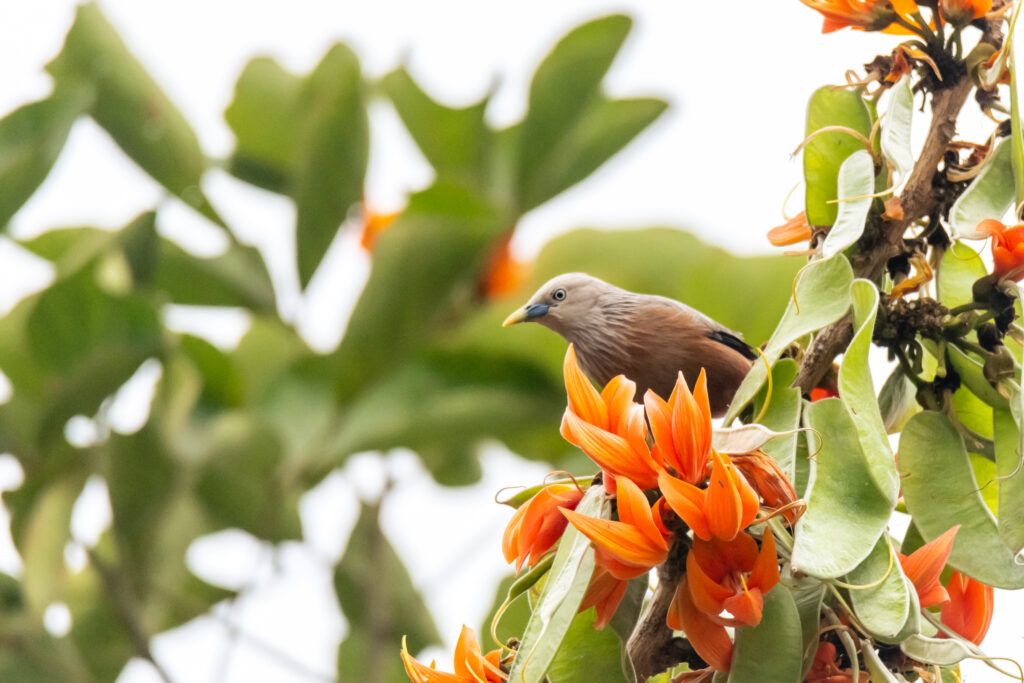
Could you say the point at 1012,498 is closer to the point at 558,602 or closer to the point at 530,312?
the point at 558,602

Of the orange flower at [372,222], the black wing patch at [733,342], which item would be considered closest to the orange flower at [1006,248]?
the black wing patch at [733,342]

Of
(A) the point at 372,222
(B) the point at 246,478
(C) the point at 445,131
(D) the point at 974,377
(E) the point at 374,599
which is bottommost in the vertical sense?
(E) the point at 374,599

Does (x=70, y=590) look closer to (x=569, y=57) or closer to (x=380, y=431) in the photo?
(x=380, y=431)

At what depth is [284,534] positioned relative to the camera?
1.63m

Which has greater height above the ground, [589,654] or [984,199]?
[984,199]

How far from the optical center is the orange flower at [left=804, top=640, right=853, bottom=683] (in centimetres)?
51

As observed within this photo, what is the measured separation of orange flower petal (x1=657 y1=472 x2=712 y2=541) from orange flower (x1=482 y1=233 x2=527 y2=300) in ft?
3.77

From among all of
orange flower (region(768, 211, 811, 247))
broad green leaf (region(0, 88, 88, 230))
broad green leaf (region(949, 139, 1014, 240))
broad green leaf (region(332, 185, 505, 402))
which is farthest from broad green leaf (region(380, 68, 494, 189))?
broad green leaf (region(949, 139, 1014, 240))

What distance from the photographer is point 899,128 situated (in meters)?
0.57

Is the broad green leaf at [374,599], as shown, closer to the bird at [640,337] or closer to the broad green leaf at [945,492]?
the bird at [640,337]

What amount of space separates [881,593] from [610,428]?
0.14m

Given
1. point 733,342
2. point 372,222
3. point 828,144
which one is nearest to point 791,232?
point 828,144

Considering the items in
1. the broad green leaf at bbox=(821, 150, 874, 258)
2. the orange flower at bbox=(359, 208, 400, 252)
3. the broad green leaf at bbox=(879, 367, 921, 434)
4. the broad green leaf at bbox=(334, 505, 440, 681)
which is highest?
the broad green leaf at bbox=(821, 150, 874, 258)

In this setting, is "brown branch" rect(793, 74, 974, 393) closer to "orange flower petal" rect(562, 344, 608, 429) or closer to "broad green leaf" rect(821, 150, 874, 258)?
"broad green leaf" rect(821, 150, 874, 258)
